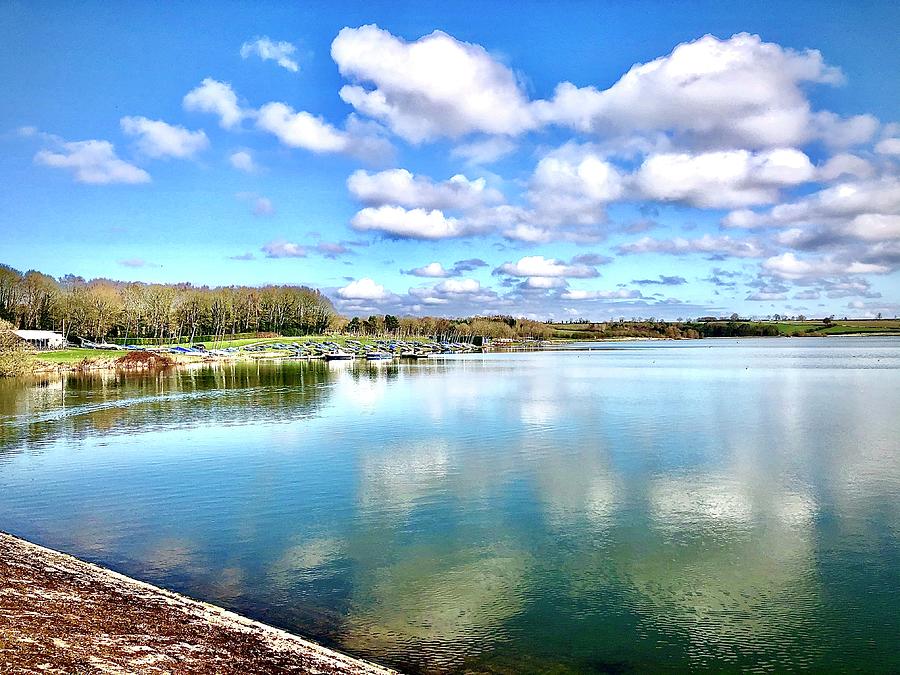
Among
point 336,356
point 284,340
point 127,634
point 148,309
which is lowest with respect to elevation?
point 127,634

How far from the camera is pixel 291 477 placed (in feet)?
69.2

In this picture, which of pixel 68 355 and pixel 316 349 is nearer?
pixel 68 355

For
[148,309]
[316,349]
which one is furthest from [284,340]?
[148,309]

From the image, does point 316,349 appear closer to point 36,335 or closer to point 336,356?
point 336,356

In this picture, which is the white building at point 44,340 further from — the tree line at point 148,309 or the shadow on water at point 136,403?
the shadow on water at point 136,403

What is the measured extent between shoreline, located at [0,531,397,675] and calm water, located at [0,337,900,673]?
3.61 feet

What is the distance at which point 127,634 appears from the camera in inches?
330

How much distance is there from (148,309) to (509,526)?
121m

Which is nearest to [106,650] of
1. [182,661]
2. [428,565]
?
[182,661]

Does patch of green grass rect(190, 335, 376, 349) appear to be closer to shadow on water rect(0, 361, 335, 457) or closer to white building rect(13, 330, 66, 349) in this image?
white building rect(13, 330, 66, 349)

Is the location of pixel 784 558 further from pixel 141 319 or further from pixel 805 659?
pixel 141 319

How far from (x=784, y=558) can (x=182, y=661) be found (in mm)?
11064

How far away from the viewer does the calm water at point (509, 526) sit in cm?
1020

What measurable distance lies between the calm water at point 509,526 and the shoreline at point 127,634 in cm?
110
